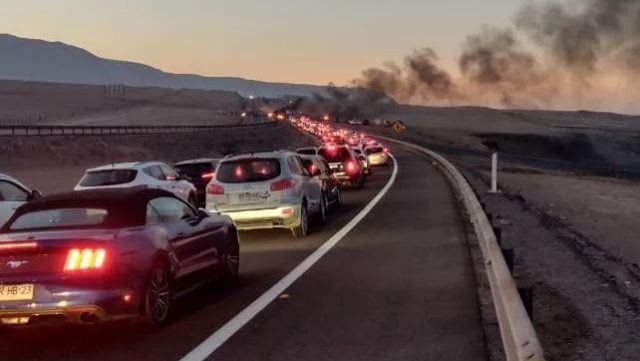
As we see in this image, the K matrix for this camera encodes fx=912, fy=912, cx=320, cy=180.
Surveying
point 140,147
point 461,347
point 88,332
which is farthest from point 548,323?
point 140,147

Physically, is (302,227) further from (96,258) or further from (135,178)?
(96,258)

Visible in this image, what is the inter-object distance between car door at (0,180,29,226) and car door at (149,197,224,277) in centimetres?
398

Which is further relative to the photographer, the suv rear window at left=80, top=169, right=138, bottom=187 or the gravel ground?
the suv rear window at left=80, top=169, right=138, bottom=187

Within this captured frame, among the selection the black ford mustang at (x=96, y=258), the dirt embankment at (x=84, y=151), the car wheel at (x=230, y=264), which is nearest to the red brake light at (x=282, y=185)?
the car wheel at (x=230, y=264)

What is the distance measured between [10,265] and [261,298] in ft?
10.6

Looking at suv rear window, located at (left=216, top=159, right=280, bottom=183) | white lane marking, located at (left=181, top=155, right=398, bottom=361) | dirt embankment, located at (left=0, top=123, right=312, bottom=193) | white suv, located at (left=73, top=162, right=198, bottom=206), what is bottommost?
dirt embankment, located at (left=0, top=123, right=312, bottom=193)

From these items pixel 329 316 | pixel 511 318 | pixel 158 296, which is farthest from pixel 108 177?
pixel 511 318

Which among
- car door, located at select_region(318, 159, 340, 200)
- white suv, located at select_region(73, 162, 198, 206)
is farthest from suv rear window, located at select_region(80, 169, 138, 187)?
car door, located at select_region(318, 159, 340, 200)

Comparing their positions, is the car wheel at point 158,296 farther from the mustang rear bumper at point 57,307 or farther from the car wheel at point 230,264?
the car wheel at point 230,264

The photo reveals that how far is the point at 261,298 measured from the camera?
1075 centimetres

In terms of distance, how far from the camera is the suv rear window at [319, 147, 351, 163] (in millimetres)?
31812

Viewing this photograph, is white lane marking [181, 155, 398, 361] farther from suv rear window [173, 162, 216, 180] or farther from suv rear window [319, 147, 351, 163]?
suv rear window [319, 147, 351, 163]

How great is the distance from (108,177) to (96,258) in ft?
40.4

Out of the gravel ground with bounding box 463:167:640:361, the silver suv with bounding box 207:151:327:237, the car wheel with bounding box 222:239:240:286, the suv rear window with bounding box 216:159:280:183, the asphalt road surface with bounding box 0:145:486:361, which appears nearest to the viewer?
the gravel ground with bounding box 463:167:640:361
